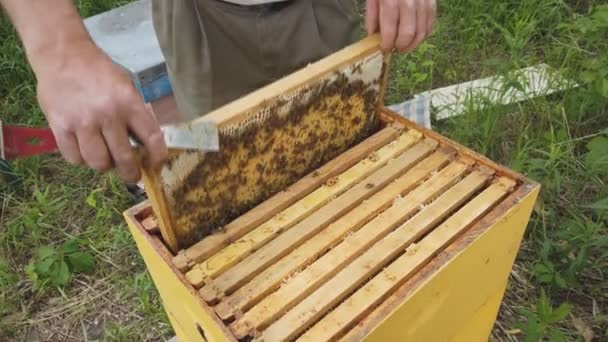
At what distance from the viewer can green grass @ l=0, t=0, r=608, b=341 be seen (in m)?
2.12

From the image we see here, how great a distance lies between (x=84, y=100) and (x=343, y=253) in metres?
0.61

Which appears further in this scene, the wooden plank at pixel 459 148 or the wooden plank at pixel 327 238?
the wooden plank at pixel 459 148

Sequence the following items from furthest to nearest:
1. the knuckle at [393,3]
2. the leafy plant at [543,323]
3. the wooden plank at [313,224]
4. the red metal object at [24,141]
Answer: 1. the red metal object at [24,141]
2. the leafy plant at [543,323]
3. the knuckle at [393,3]
4. the wooden plank at [313,224]

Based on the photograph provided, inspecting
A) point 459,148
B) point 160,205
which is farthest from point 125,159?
point 459,148

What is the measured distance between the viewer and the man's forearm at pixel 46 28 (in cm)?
92

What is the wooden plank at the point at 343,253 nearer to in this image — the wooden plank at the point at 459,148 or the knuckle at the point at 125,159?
the wooden plank at the point at 459,148

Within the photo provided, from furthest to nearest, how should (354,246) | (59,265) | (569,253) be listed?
(59,265) < (569,253) < (354,246)

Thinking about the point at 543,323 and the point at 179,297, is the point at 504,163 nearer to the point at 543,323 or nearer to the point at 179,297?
the point at 543,323

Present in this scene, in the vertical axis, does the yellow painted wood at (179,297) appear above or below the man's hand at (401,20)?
below

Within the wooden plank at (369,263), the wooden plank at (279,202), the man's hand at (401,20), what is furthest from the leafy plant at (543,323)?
the man's hand at (401,20)

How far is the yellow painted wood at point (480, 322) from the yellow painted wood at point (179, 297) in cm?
69

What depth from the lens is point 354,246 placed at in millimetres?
1182

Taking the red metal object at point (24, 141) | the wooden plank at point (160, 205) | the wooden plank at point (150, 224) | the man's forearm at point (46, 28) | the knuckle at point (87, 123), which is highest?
the man's forearm at point (46, 28)

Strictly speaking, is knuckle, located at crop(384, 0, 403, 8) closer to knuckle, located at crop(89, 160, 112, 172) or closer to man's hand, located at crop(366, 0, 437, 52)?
man's hand, located at crop(366, 0, 437, 52)
